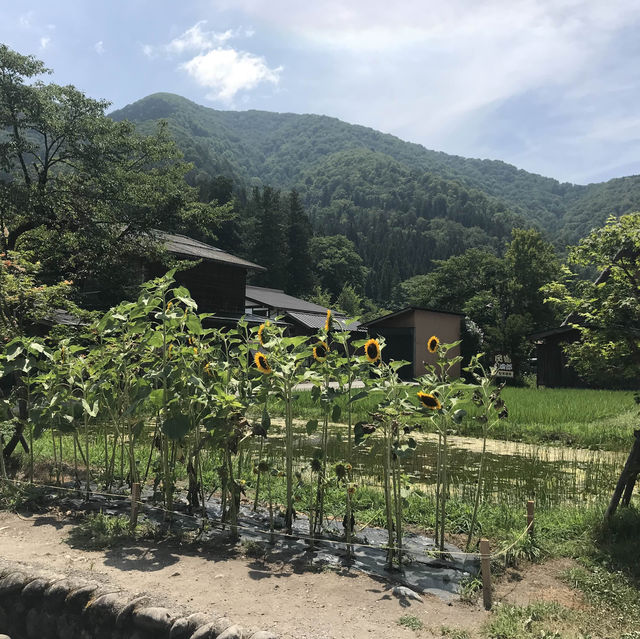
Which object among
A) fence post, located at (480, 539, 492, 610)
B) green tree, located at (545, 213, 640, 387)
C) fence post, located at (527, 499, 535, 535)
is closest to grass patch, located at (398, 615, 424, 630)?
fence post, located at (480, 539, 492, 610)

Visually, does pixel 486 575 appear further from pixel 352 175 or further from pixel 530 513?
pixel 352 175

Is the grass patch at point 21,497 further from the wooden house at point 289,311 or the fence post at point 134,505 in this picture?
the wooden house at point 289,311

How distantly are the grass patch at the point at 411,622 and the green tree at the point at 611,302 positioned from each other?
298 cm

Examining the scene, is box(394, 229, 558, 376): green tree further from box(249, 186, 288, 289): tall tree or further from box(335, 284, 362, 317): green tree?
box(249, 186, 288, 289): tall tree

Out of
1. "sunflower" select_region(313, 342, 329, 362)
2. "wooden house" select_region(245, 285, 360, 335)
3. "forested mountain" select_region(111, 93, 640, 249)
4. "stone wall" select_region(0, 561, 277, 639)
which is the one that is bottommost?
"stone wall" select_region(0, 561, 277, 639)

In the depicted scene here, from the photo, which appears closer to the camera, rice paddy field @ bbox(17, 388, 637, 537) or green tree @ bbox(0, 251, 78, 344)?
rice paddy field @ bbox(17, 388, 637, 537)

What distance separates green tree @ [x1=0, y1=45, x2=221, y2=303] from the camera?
10062 mm

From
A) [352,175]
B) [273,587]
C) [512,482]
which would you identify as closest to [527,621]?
[273,587]

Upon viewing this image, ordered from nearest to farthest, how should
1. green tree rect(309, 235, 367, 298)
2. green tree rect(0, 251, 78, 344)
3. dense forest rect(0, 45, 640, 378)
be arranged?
green tree rect(0, 251, 78, 344)
dense forest rect(0, 45, 640, 378)
green tree rect(309, 235, 367, 298)

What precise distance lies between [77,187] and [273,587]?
36.8ft

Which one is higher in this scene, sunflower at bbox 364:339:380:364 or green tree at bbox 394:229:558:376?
green tree at bbox 394:229:558:376

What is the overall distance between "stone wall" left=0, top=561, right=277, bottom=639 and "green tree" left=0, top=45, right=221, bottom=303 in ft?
22.8

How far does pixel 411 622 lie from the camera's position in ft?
8.83

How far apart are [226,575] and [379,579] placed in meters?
0.97
